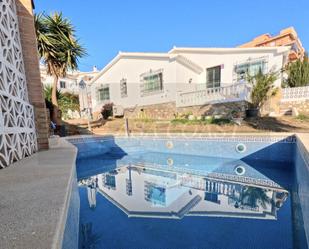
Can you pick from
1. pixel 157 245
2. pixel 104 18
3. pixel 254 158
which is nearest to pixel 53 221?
pixel 157 245

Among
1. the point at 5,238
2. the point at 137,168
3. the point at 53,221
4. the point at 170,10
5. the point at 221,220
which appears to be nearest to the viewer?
the point at 5,238

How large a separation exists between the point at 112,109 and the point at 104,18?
8374 mm

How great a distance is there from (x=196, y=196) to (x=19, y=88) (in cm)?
552

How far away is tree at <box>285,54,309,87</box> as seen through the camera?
47.2 ft

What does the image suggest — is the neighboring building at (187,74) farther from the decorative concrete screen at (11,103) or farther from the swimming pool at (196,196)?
the decorative concrete screen at (11,103)

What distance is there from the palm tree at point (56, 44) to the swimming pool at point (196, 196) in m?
5.42

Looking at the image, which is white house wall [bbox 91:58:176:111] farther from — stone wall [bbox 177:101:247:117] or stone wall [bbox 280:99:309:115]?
stone wall [bbox 280:99:309:115]

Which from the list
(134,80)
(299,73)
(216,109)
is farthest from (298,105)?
(134,80)

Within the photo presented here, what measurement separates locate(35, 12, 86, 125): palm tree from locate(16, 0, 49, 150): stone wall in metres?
5.81

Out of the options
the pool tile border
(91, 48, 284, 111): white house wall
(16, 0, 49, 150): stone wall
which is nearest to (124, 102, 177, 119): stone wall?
(91, 48, 284, 111): white house wall

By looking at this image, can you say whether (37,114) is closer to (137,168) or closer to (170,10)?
(137,168)

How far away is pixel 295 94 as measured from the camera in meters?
13.9

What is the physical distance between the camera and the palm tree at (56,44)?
1154cm

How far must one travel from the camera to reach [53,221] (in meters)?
1.43
